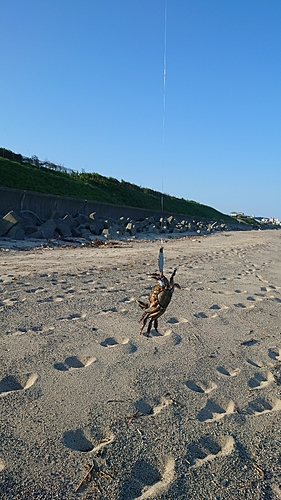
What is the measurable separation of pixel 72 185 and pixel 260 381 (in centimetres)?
3194

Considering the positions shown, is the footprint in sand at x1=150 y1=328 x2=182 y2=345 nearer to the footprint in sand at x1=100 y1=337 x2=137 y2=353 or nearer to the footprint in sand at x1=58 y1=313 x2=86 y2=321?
the footprint in sand at x1=100 y1=337 x2=137 y2=353

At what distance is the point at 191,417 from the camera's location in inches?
120

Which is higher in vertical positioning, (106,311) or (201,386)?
(106,311)

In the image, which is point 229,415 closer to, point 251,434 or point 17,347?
point 251,434

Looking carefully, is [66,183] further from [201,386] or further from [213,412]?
[213,412]

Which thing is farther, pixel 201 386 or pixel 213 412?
pixel 201 386

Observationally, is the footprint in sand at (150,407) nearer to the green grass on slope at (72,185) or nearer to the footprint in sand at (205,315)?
the footprint in sand at (205,315)

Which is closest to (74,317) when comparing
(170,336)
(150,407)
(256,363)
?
(170,336)

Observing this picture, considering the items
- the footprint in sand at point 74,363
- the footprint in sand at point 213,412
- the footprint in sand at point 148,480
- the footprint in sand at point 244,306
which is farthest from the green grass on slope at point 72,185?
the footprint in sand at point 148,480

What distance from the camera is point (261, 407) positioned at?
3281mm

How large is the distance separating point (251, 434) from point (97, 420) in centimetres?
116

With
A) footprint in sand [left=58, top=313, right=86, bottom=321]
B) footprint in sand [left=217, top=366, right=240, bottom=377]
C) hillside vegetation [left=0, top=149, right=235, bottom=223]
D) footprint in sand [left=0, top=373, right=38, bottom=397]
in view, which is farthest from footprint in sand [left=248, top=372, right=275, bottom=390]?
hillside vegetation [left=0, top=149, right=235, bottom=223]

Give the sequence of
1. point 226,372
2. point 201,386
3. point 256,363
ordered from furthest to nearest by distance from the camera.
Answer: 1. point 256,363
2. point 226,372
3. point 201,386

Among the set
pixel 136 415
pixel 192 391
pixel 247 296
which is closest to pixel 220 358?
pixel 192 391
